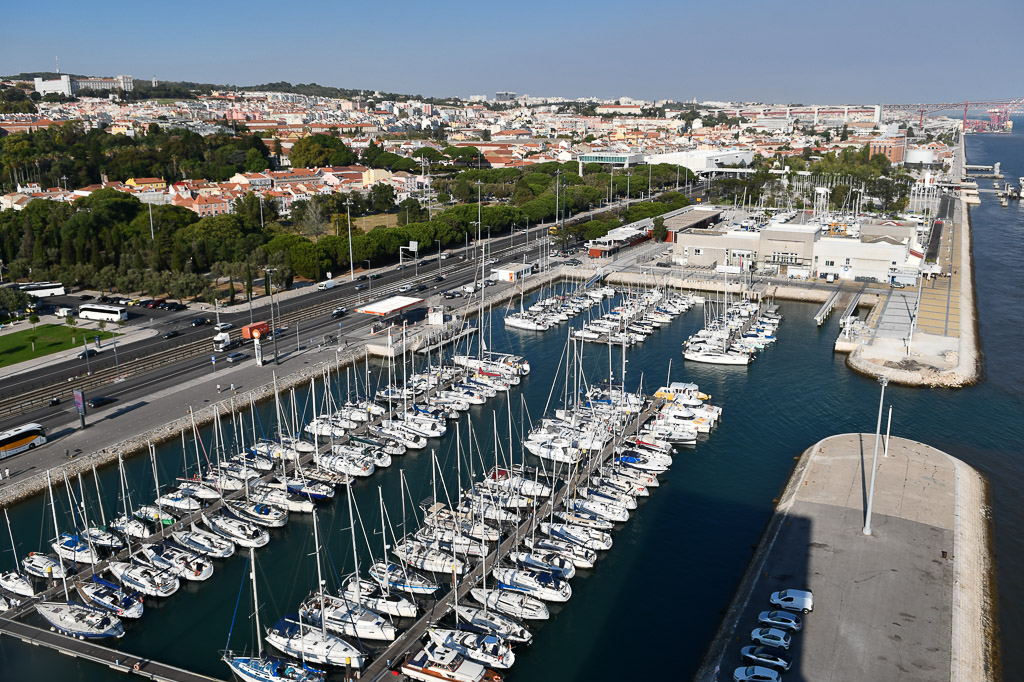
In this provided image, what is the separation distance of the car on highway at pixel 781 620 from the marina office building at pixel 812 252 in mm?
34215

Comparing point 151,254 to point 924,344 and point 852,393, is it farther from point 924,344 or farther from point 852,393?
point 924,344

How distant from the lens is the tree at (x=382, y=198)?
220 ft

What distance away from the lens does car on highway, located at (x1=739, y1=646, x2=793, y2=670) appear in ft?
44.4

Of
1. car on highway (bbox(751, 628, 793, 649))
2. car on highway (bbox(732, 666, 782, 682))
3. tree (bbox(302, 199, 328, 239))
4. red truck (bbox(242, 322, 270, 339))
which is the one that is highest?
tree (bbox(302, 199, 328, 239))

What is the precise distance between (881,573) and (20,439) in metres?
24.4

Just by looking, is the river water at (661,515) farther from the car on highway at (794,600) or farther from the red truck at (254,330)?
→ the red truck at (254,330)

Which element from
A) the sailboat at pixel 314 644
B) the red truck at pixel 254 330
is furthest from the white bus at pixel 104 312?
the sailboat at pixel 314 644

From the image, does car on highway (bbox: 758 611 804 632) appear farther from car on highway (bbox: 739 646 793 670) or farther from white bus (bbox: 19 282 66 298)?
white bus (bbox: 19 282 66 298)

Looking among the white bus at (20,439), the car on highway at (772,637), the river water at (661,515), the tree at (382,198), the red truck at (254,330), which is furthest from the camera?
the tree at (382,198)

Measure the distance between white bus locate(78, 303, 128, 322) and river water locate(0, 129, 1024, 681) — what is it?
46.1ft

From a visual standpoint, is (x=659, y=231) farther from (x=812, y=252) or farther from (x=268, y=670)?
(x=268, y=670)

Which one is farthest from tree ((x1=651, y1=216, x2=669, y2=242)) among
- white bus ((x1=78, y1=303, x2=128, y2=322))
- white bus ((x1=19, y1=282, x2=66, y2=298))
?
white bus ((x1=19, y1=282, x2=66, y2=298))

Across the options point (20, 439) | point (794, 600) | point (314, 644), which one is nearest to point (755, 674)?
point (794, 600)

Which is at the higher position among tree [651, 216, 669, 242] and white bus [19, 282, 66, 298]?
tree [651, 216, 669, 242]
